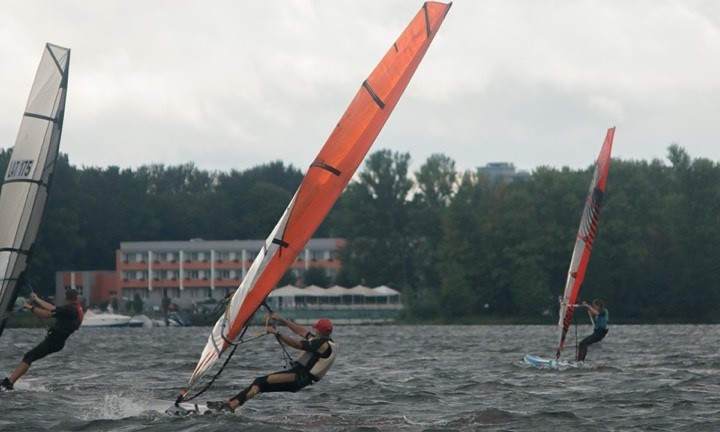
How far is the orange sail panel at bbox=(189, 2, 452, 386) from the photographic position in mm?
15930

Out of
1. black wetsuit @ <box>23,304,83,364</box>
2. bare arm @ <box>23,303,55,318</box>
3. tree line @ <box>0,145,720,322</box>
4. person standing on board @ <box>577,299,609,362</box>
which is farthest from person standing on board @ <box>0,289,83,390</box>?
tree line @ <box>0,145,720,322</box>

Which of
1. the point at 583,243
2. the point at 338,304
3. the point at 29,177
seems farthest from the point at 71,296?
the point at 338,304

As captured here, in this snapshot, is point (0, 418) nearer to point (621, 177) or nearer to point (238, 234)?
point (621, 177)

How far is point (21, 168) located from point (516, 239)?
71.6 metres

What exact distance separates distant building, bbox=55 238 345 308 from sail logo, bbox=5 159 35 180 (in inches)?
3896

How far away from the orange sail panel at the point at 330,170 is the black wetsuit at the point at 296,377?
3.47 ft

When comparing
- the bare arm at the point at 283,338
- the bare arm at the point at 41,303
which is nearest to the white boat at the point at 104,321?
the bare arm at the point at 41,303

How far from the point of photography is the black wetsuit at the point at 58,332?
68.9ft

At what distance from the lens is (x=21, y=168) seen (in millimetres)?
20688

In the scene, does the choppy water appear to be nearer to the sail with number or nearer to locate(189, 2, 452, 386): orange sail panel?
locate(189, 2, 452, 386): orange sail panel

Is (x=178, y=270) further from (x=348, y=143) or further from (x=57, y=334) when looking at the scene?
(x=348, y=143)

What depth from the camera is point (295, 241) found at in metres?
16.0

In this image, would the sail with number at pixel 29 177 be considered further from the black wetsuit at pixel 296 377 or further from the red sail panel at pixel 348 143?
the red sail panel at pixel 348 143

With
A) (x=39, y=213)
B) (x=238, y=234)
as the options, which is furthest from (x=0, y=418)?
(x=238, y=234)
